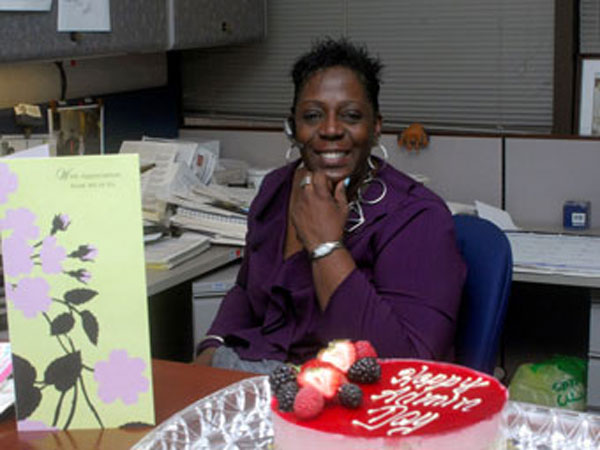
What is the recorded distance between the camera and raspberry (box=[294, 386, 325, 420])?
93 centimetres

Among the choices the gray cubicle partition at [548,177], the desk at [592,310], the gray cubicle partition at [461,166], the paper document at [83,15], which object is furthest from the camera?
the gray cubicle partition at [461,166]

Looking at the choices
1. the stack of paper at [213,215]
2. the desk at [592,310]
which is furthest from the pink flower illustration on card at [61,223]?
the desk at [592,310]

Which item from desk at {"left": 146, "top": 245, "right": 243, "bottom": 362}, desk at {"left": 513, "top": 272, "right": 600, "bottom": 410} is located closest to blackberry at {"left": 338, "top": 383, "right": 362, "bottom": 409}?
desk at {"left": 513, "top": 272, "right": 600, "bottom": 410}

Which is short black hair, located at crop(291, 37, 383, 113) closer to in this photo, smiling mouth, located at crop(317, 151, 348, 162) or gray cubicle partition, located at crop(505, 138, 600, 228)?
smiling mouth, located at crop(317, 151, 348, 162)

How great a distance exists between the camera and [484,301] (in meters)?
1.64

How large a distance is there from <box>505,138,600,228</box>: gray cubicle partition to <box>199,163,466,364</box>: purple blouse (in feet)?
3.89

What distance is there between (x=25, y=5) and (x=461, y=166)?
140cm

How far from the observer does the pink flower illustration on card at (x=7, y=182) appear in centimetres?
107

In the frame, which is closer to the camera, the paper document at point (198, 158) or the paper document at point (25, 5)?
the paper document at point (25, 5)

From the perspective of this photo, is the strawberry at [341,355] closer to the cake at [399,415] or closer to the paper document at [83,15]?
the cake at [399,415]

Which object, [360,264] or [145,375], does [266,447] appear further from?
[360,264]

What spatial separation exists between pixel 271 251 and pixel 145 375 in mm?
746

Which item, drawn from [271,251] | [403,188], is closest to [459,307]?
[403,188]

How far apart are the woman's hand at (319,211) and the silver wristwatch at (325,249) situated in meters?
A: 0.01
